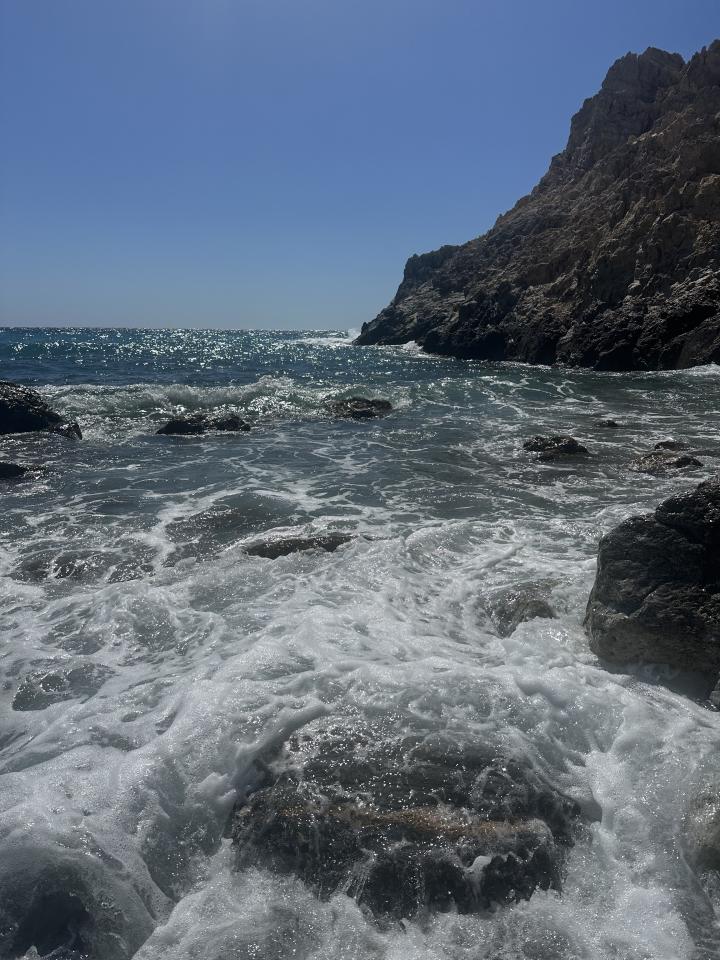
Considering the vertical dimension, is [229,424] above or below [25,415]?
below

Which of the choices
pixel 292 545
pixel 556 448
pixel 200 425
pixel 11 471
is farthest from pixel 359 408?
pixel 292 545

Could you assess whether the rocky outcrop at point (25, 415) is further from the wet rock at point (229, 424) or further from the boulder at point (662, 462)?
the boulder at point (662, 462)

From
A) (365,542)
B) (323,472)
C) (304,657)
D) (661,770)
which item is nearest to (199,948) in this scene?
(304,657)

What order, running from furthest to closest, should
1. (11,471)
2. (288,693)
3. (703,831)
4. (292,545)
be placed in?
(11,471), (292,545), (288,693), (703,831)

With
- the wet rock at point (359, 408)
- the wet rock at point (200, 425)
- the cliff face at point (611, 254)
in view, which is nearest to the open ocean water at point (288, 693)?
the wet rock at point (200, 425)

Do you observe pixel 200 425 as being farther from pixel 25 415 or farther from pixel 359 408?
pixel 359 408

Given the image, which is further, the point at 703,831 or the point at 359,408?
the point at 359,408

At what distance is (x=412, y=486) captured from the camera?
11188mm

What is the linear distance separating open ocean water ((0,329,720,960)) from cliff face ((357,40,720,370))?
27.6m

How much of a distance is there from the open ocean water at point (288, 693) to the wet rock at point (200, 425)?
5408 mm

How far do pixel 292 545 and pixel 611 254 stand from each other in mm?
41057

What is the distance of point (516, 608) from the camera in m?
6.00

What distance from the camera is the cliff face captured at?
3488cm

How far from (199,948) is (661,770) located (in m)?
2.88
